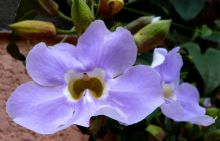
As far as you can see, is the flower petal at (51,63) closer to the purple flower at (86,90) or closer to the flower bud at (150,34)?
the purple flower at (86,90)

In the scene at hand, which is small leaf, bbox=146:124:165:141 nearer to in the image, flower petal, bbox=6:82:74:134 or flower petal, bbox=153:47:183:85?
flower petal, bbox=153:47:183:85

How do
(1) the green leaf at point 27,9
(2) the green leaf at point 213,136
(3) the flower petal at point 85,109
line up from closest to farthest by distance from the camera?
1. (3) the flower petal at point 85,109
2. (1) the green leaf at point 27,9
3. (2) the green leaf at point 213,136

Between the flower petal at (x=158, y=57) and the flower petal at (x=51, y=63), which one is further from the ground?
the flower petal at (x=51, y=63)

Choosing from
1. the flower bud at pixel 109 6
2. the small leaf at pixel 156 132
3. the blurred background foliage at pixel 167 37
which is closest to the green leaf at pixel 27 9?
the blurred background foliage at pixel 167 37

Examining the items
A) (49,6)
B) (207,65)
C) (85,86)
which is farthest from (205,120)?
(207,65)

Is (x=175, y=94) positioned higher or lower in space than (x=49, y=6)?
lower

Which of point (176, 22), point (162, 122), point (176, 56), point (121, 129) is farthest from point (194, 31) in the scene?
point (176, 56)

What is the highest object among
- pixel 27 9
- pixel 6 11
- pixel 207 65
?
pixel 27 9

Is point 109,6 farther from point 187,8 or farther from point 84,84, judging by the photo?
point 187,8
